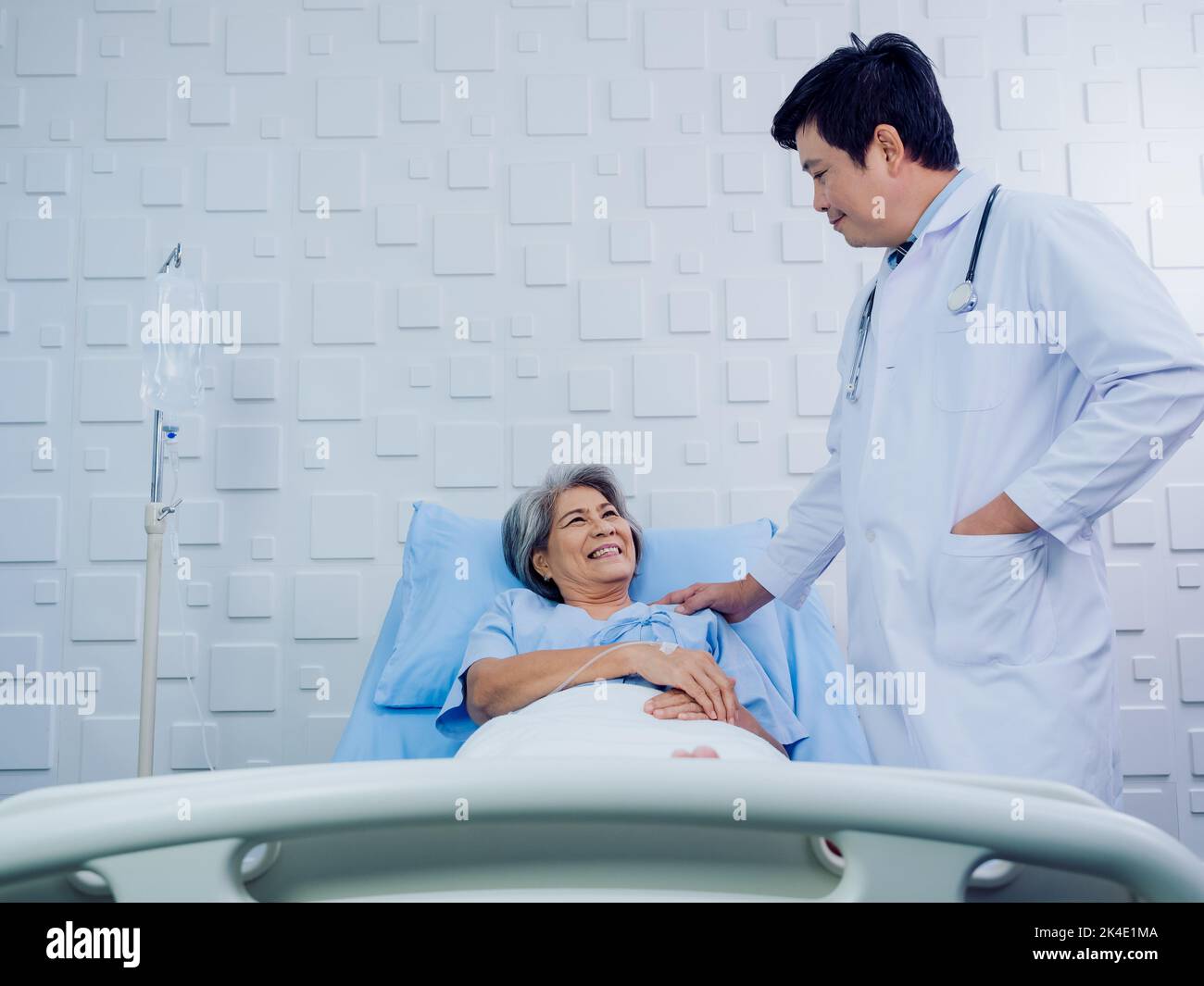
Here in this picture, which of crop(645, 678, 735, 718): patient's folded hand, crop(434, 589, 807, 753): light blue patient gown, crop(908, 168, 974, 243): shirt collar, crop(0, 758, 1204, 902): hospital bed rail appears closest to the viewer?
crop(0, 758, 1204, 902): hospital bed rail

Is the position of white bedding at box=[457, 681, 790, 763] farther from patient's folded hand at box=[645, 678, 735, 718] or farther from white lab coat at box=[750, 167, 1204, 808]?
white lab coat at box=[750, 167, 1204, 808]

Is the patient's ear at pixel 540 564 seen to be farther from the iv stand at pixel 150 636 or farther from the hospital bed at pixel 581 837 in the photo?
the hospital bed at pixel 581 837

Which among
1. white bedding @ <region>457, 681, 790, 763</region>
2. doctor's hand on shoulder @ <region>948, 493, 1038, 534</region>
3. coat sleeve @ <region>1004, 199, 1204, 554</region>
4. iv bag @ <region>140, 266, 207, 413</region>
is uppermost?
iv bag @ <region>140, 266, 207, 413</region>

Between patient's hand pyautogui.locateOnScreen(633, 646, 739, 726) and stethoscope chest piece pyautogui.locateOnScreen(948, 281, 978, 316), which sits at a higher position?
stethoscope chest piece pyautogui.locateOnScreen(948, 281, 978, 316)

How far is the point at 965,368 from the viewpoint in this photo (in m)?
1.55

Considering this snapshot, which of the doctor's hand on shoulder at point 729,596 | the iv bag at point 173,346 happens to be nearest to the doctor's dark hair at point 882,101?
the doctor's hand on shoulder at point 729,596

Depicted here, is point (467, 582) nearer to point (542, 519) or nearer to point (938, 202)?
point (542, 519)

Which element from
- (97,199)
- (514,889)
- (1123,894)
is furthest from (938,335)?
(97,199)

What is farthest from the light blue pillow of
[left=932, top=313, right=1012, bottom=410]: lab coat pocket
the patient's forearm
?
[left=932, top=313, right=1012, bottom=410]: lab coat pocket

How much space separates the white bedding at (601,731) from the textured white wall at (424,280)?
106cm

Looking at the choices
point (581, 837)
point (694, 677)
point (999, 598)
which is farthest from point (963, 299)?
point (581, 837)

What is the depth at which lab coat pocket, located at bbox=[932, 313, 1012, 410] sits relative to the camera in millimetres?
1518

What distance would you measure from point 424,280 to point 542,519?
2.94 ft

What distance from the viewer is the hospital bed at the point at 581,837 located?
26.6 inches
